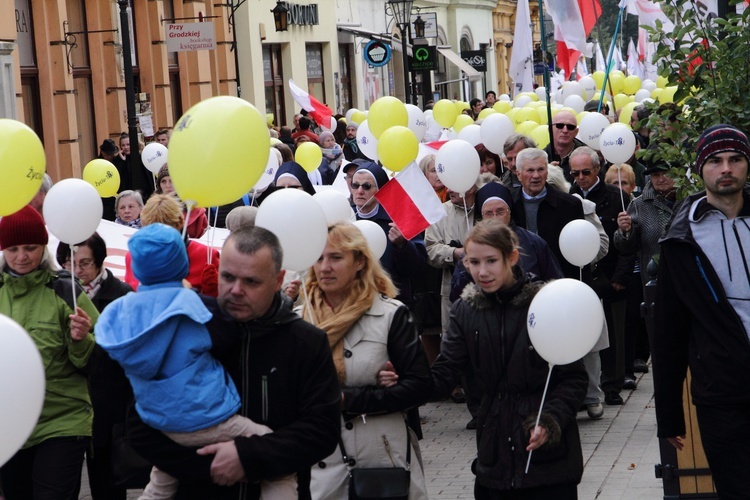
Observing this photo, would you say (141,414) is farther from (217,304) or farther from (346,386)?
(346,386)

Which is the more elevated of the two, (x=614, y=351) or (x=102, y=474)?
(x=102, y=474)

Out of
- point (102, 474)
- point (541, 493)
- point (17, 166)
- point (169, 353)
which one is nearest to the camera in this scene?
point (169, 353)

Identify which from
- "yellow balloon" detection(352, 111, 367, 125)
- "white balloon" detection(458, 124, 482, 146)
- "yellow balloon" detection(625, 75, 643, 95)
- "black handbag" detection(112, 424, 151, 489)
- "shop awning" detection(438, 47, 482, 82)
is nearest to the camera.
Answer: "black handbag" detection(112, 424, 151, 489)

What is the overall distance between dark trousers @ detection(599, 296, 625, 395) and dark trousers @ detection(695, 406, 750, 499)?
5351 mm

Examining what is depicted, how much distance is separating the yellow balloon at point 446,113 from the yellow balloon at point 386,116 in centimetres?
589

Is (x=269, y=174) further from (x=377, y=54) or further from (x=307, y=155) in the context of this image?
(x=377, y=54)

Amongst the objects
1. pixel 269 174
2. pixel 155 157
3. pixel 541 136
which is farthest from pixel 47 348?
pixel 541 136

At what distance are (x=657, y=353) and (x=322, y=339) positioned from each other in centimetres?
164

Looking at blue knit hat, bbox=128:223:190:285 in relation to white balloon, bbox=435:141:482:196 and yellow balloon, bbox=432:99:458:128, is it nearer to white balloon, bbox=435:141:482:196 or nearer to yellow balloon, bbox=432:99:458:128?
white balloon, bbox=435:141:482:196

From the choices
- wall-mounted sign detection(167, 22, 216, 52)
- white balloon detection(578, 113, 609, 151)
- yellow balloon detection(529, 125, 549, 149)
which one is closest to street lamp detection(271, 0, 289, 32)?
wall-mounted sign detection(167, 22, 216, 52)

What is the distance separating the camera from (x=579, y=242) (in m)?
9.31

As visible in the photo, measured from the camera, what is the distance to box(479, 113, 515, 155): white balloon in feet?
45.6

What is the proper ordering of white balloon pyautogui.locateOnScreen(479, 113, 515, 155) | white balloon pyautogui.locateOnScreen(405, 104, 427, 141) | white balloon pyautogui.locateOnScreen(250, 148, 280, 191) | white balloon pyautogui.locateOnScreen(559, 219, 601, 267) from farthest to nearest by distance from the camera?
white balloon pyautogui.locateOnScreen(405, 104, 427, 141), white balloon pyautogui.locateOnScreen(479, 113, 515, 155), white balloon pyautogui.locateOnScreen(250, 148, 280, 191), white balloon pyautogui.locateOnScreen(559, 219, 601, 267)

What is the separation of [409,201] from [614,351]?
2.58m
